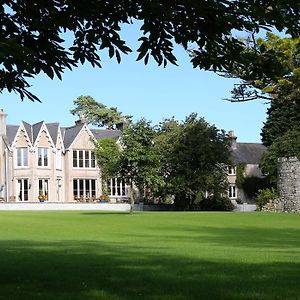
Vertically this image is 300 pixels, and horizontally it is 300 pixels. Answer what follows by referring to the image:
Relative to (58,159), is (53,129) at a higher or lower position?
higher

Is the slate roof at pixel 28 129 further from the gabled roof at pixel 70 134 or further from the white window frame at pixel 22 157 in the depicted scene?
the gabled roof at pixel 70 134

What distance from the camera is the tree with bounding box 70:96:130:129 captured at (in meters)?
101

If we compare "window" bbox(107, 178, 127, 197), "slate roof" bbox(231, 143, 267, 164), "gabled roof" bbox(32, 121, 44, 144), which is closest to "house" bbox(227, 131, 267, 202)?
"slate roof" bbox(231, 143, 267, 164)

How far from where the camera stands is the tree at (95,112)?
10125 cm

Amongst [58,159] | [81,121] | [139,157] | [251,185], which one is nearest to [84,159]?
[58,159]

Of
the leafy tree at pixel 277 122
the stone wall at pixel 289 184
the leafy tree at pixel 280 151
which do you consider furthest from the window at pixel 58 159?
the stone wall at pixel 289 184

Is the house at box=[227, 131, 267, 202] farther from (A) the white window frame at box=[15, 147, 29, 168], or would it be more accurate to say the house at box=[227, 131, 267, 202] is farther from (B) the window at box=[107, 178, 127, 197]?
(A) the white window frame at box=[15, 147, 29, 168]

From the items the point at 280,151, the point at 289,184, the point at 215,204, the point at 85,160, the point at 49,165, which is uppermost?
the point at 85,160

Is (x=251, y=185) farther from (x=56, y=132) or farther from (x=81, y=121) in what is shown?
(x=56, y=132)

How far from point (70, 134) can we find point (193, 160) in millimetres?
19428

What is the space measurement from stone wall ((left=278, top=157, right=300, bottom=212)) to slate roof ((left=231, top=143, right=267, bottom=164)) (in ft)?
69.2

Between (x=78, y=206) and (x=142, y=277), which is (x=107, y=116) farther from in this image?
(x=142, y=277)

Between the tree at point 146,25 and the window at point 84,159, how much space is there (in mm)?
66576

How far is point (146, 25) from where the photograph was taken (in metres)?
8.12
